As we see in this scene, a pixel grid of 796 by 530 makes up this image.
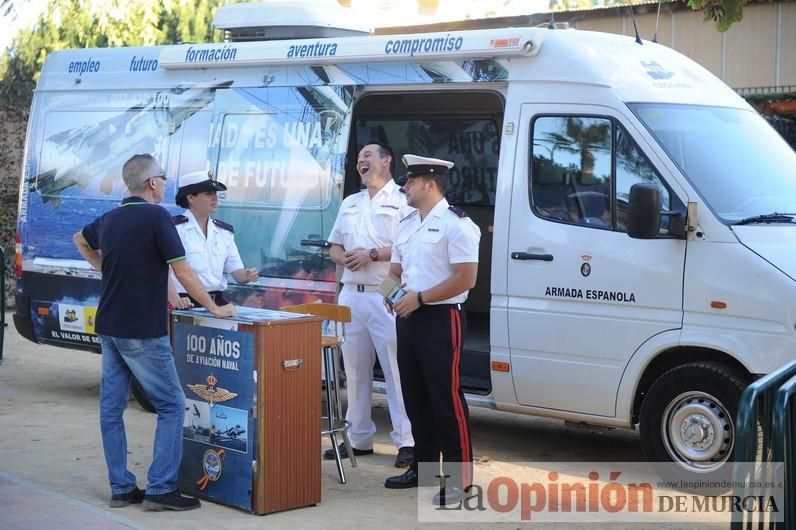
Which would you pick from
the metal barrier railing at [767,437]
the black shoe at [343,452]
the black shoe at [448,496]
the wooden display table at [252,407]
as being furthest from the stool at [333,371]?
the metal barrier railing at [767,437]

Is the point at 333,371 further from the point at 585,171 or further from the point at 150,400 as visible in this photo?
the point at 585,171

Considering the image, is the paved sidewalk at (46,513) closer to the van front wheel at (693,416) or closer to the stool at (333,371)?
the stool at (333,371)

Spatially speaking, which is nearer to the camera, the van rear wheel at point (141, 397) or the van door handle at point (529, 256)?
the van door handle at point (529, 256)

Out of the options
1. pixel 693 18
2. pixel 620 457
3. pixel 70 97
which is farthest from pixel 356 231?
pixel 693 18

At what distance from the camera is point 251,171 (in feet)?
28.7

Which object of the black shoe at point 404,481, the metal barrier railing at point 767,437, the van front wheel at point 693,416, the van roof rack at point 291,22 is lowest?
the black shoe at point 404,481

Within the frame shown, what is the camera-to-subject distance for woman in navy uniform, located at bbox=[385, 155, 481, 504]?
6.38m

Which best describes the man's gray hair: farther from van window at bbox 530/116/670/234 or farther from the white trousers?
van window at bbox 530/116/670/234

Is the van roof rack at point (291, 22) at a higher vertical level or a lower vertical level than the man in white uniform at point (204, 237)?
higher

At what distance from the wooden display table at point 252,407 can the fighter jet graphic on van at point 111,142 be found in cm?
310

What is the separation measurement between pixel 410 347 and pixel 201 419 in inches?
48.2

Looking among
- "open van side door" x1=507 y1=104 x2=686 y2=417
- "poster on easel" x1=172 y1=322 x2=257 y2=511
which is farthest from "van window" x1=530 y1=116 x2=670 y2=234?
"poster on easel" x1=172 y1=322 x2=257 y2=511

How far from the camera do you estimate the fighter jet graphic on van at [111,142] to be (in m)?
9.27

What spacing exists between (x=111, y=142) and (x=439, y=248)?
429 centimetres
